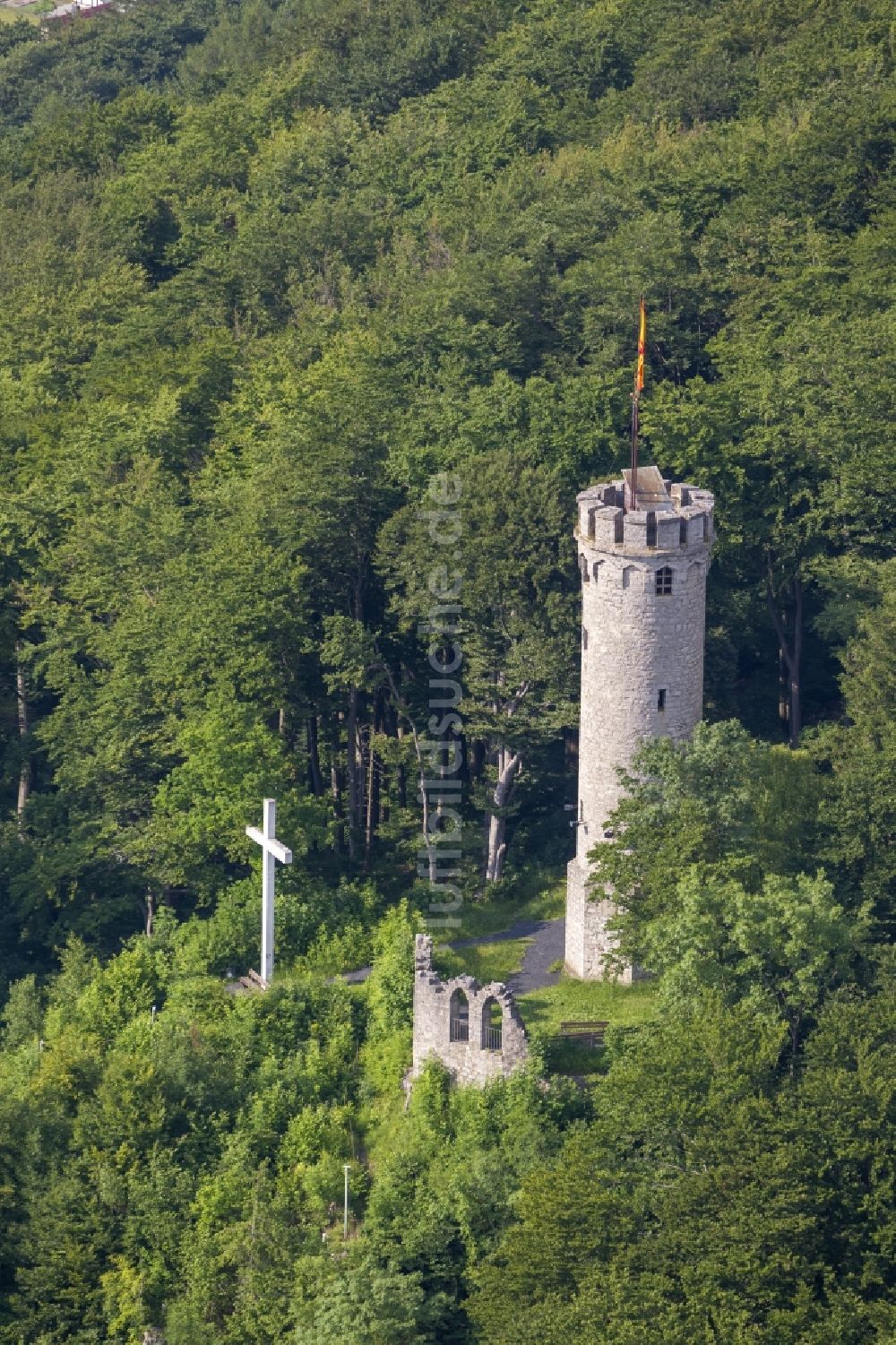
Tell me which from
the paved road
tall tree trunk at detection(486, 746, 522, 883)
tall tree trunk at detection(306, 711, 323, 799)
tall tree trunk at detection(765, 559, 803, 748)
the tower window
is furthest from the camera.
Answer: tall tree trunk at detection(306, 711, 323, 799)

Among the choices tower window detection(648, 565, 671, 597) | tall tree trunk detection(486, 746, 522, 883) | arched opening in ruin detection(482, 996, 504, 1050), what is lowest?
arched opening in ruin detection(482, 996, 504, 1050)

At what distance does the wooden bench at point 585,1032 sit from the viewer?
238 ft

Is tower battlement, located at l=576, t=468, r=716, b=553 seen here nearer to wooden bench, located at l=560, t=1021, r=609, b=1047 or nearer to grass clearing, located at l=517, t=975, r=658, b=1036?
grass clearing, located at l=517, t=975, r=658, b=1036

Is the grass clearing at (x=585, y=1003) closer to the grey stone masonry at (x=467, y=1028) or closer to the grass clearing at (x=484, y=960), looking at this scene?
the grey stone masonry at (x=467, y=1028)

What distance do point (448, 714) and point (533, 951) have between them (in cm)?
1031

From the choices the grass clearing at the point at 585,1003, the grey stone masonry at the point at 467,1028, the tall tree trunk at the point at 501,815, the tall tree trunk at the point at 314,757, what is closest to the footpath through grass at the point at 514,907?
the tall tree trunk at the point at 501,815

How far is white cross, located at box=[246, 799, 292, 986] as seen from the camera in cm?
7900

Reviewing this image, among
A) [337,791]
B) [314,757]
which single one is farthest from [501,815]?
[314,757]

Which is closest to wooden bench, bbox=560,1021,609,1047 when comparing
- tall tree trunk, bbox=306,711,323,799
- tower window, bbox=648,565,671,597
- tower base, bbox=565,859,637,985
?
tower base, bbox=565,859,637,985

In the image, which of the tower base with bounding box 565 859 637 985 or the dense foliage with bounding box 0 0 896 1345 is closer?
the dense foliage with bounding box 0 0 896 1345

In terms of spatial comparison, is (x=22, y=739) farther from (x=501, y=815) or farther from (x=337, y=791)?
(x=501, y=815)

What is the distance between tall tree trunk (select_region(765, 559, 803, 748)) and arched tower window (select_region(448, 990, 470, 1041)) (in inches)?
717

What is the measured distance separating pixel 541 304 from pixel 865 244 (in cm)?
1062

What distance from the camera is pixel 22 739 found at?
9312 centimetres
